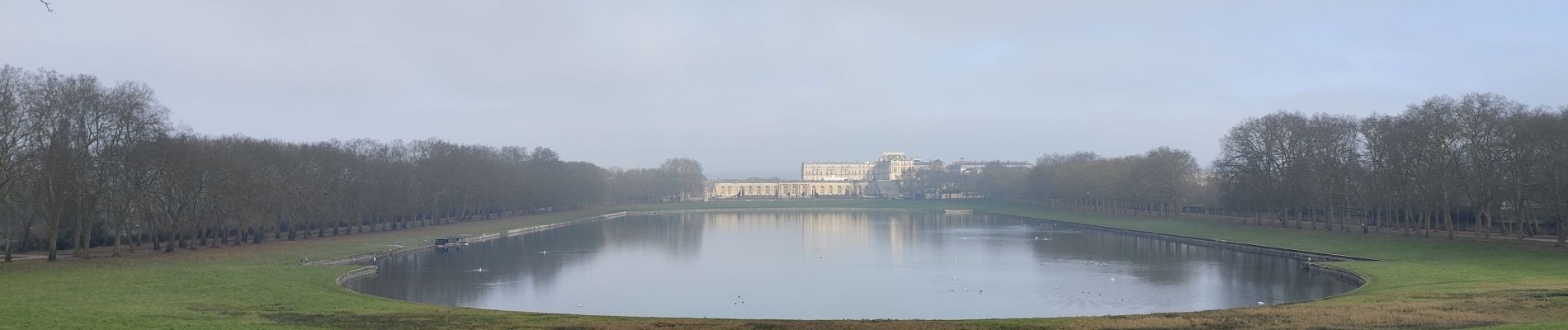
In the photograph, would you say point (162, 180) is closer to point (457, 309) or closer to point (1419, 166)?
point (457, 309)

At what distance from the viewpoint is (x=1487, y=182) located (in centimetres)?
5119

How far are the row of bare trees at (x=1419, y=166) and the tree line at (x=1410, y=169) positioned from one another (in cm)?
7

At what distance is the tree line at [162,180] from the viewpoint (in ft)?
134

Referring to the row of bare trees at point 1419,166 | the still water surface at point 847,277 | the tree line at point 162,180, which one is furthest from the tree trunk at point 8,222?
the row of bare trees at point 1419,166

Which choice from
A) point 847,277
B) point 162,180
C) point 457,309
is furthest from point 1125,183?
point 457,309

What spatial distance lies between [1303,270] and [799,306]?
2432 centimetres

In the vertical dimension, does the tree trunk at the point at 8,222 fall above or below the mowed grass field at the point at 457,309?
above

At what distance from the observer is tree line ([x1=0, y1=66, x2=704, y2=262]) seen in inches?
1604

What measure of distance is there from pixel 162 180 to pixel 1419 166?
201 ft

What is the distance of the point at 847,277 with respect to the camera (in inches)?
1827

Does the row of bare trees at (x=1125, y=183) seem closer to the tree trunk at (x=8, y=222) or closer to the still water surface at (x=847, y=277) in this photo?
the still water surface at (x=847, y=277)

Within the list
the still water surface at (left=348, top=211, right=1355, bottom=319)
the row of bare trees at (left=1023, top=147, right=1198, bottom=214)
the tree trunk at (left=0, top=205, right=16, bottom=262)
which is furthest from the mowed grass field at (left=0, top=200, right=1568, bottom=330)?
the row of bare trees at (left=1023, top=147, right=1198, bottom=214)

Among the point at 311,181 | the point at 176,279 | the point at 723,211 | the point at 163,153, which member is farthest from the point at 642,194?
the point at 176,279

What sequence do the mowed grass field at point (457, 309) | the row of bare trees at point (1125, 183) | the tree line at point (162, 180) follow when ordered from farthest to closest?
the row of bare trees at point (1125, 183)
the tree line at point (162, 180)
the mowed grass field at point (457, 309)
